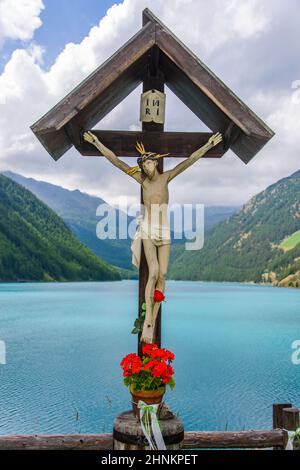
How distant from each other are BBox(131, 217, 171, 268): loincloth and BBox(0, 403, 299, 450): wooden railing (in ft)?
7.78

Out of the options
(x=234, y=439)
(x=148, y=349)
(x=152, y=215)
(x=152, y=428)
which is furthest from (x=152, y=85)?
(x=234, y=439)

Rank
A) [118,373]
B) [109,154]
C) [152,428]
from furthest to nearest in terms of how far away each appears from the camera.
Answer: [118,373], [109,154], [152,428]

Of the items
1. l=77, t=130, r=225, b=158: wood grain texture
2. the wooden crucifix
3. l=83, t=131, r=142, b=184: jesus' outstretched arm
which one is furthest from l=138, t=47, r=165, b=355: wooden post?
l=83, t=131, r=142, b=184: jesus' outstretched arm

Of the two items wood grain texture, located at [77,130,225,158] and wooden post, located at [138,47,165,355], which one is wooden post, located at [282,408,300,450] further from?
wood grain texture, located at [77,130,225,158]

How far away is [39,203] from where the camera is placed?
167 meters

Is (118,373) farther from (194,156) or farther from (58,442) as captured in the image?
(194,156)

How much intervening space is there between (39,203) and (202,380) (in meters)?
150

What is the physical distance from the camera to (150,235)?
241 inches

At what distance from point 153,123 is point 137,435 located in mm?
3829

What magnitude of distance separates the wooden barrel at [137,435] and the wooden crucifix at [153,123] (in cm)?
102

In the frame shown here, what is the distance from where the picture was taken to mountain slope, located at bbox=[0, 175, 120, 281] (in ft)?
406
